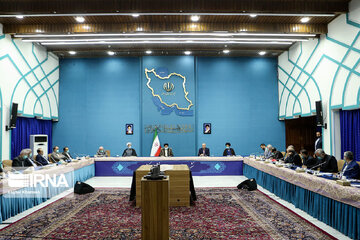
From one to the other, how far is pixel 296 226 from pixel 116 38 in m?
7.05

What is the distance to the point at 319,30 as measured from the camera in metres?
7.66

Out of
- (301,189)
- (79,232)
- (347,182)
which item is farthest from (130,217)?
(347,182)

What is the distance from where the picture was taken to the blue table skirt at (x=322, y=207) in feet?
10.1

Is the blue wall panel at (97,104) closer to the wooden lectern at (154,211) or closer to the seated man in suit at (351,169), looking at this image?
the seated man in suit at (351,169)

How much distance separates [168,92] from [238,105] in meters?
2.98

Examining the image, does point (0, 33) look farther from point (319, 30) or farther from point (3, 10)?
point (319, 30)

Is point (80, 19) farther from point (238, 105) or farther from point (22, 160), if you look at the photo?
point (238, 105)

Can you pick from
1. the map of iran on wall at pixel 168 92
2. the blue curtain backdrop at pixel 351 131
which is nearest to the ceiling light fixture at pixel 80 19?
the map of iran on wall at pixel 168 92

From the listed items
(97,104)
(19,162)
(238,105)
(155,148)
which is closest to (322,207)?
(19,162)

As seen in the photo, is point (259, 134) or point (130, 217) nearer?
point (130, 217)

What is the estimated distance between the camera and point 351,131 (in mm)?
6961

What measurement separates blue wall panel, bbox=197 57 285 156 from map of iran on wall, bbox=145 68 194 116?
622 millimetres

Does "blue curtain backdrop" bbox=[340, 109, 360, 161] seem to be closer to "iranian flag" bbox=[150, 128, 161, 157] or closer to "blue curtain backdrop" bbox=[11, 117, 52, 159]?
"iranian flag" bbox=[150, 128, 161, 157]

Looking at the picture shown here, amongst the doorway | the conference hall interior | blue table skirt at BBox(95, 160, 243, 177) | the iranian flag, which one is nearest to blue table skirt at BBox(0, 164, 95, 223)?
the conference hall interior
